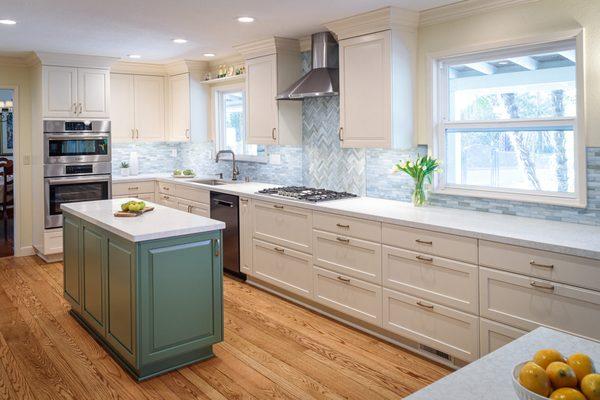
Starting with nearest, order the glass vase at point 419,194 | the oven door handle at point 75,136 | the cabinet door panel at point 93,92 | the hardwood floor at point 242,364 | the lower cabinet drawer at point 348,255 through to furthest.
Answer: the hardwood floor at point 242,364
the lower cabinet drawer at point 348,255
the glass vase at point 419,194
the oven door handle at point 75,136
the cabinet door panel at point 93,92

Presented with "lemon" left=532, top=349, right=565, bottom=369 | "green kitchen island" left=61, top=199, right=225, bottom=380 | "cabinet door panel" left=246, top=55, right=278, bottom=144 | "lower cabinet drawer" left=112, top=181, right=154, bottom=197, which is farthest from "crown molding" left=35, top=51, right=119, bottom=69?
"lemon" left=532, top=349, right=565, bottom=369

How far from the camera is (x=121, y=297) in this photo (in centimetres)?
310

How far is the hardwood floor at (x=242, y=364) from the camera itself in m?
2.89

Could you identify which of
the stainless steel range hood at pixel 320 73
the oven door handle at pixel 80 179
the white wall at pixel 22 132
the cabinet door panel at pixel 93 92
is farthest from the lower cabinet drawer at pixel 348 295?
the white wall at pixel 22 132

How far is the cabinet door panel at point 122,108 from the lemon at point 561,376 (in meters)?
6.20

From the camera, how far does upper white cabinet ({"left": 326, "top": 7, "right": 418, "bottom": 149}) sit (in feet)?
12.4

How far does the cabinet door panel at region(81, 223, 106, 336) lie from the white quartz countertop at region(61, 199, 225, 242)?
112 millimetres

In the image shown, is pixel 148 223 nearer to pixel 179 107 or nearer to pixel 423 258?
pixel 423 258

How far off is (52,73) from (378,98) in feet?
12.6

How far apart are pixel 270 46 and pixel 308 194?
60.1 inches

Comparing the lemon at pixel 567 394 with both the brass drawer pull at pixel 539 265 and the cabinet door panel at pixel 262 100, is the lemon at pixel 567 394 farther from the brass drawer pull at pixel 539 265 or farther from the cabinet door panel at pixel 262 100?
the cabinet door panel at pixel 262 100

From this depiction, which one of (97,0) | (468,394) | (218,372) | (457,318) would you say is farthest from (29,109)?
(468,394)

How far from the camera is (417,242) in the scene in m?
3.21

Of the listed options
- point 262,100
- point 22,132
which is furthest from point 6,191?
point 262,100
